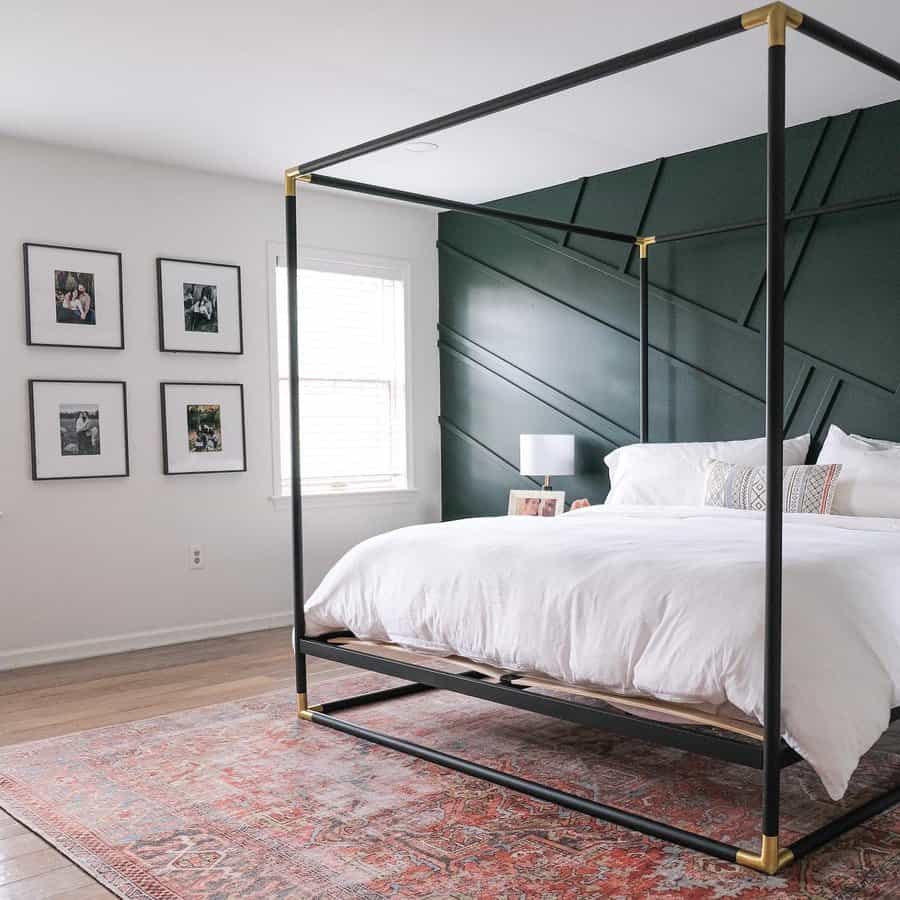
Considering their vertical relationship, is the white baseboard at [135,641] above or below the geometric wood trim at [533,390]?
below

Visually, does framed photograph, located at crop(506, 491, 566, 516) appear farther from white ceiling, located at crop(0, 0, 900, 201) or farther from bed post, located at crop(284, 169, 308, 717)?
bed post, located at crop(284, 169, 308, 717)

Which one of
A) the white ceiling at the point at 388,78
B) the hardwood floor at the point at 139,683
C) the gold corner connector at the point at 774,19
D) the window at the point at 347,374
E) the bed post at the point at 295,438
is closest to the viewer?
the gold corner connector at the point at 774,19

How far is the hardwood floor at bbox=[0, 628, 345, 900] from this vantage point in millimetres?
3805

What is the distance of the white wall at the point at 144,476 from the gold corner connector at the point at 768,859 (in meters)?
3.49

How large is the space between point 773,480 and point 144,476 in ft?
11.7

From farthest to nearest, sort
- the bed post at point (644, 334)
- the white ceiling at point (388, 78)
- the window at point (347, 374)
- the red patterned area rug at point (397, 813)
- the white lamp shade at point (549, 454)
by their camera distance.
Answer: the window at point (347, 374)
the white lamp shade at point (549, 454)
the bed post at point (644, 334)
the white ceiling at point (388, 78)
the red patterned area rug at point (397, 813)

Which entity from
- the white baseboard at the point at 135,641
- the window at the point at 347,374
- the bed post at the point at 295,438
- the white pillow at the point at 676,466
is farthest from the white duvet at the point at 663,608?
the window at the point at 347,374

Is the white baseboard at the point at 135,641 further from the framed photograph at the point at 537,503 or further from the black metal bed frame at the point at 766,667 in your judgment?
the black metal bed frame at the point at 766,667

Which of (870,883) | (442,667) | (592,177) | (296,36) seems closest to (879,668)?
(870,883)

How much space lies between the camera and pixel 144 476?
505 cm

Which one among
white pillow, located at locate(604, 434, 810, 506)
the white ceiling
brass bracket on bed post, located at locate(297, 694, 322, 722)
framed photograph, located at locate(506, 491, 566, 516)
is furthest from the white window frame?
brass bracket on bed post, located at locate(297, 694, 322, 722)

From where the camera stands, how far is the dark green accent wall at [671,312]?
14.3ft

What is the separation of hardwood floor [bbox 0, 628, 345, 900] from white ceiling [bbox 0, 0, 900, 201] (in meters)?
2.44

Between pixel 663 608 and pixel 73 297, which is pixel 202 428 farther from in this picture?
pixel 663 608
